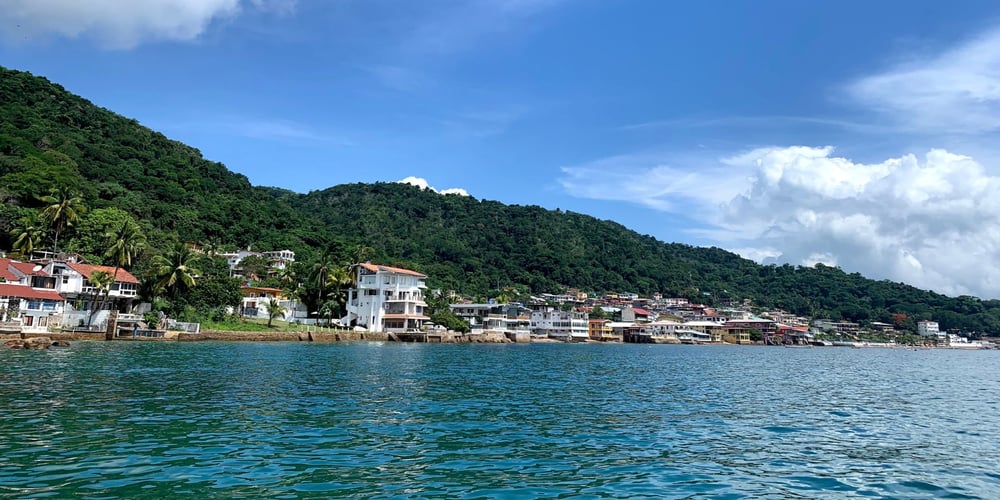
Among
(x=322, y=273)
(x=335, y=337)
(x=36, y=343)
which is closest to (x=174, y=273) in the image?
(x=335, y=337)

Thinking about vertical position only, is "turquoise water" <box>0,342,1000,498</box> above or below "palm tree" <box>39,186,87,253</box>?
below

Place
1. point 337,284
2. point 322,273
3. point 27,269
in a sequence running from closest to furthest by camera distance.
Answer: point 27,269 → point 322,273 → point 337,284

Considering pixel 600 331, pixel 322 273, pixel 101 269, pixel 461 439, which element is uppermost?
pixel 322 273

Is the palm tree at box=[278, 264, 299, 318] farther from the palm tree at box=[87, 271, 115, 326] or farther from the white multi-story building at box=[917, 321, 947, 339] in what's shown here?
the white multi-story building at box=[917, 321, 947, 339]

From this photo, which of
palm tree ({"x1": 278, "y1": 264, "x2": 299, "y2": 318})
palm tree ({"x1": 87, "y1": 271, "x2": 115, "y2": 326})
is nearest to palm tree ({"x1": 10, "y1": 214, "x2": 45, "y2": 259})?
palm tree ({"x1": 87, "y1": 271, "x2": 115, "y2": 326})

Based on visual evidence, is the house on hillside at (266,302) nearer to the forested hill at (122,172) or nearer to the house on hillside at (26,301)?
the forested hill at (122,172)

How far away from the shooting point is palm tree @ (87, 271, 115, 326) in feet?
186

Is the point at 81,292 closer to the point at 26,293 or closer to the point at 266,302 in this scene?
the point at 26,293

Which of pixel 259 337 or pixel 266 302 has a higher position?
pixel 266 302

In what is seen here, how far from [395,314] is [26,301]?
144ft

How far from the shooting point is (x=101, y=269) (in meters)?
61.6

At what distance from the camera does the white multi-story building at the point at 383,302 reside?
86.6 meters

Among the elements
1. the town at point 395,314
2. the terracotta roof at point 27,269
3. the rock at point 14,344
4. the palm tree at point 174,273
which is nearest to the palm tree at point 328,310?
the town at point 395,314

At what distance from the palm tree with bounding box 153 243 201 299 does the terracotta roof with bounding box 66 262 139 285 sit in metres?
2.51
